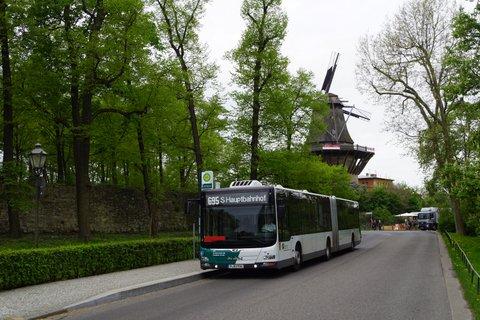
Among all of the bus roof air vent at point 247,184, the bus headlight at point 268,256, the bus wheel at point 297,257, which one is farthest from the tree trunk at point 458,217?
the bus headlight at point 268,256

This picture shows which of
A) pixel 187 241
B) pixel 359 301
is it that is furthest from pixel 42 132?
pixel 359 301

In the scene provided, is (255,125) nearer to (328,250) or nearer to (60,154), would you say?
(328,250)

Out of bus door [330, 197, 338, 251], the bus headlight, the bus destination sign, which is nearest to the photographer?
the bus headlight

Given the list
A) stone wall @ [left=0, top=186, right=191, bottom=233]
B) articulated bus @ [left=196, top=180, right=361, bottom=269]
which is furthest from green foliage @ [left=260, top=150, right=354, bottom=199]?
articulated bus @ [left=196, top=180, right=361, bottom=269]

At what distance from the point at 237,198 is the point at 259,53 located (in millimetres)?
15841

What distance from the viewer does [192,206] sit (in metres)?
17.7

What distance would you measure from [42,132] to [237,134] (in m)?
12.9

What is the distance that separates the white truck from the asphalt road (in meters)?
64.3

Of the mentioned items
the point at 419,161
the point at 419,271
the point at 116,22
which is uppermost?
the point at 116,22

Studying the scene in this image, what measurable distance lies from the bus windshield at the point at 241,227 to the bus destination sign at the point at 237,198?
0.14m

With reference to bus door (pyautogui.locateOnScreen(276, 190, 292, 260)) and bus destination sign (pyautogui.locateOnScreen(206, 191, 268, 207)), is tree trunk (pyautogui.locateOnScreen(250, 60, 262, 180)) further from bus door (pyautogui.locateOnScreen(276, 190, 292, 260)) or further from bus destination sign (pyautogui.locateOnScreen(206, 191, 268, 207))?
bus destination sign (pyautogui.locateOnScreen(206, 191, 268, 207))

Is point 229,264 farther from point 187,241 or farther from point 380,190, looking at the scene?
point 380,190

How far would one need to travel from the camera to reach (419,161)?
37.8 m

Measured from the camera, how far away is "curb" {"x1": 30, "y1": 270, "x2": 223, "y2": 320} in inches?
440
